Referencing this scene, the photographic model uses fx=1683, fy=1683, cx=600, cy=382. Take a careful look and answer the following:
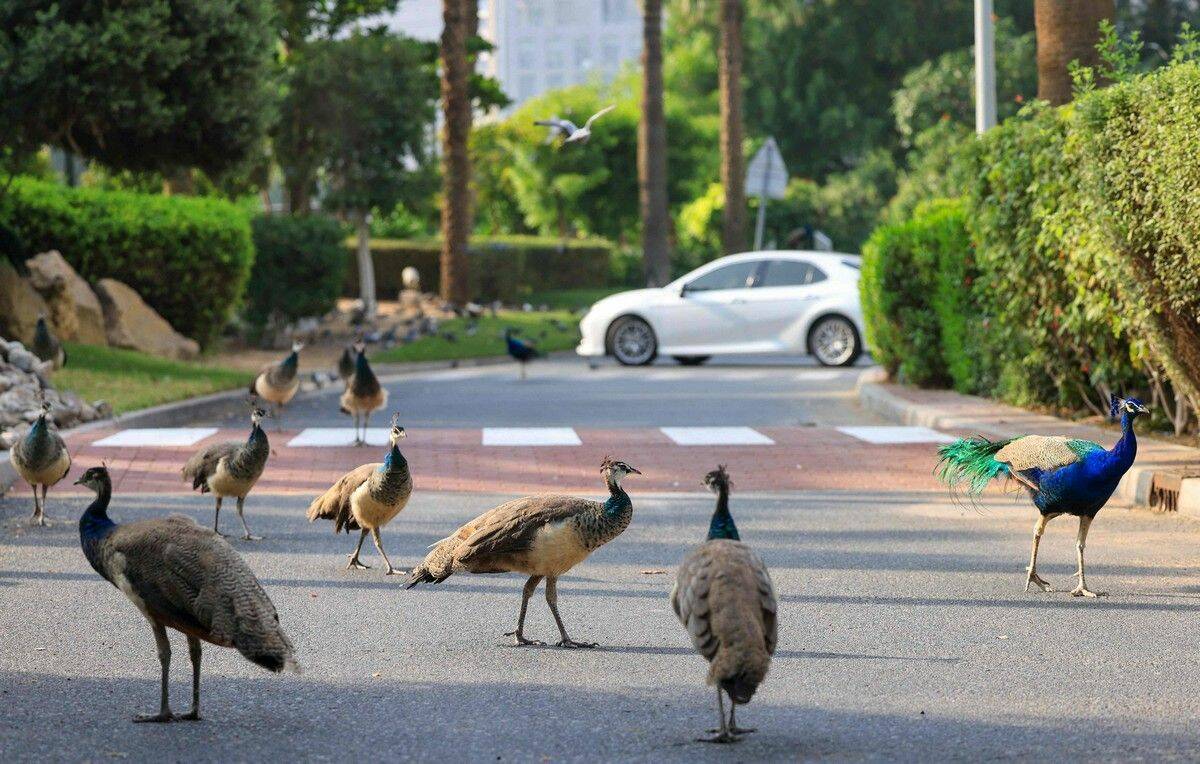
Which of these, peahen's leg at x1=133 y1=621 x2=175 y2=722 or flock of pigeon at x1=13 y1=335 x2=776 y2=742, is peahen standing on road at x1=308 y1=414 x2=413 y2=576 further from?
peahen's leg at x1=133 y1=621 x2=175 y2=722

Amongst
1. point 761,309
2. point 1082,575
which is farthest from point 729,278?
point 1082,575

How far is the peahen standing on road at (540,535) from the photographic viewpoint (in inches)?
280

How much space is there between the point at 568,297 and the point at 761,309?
18.5m

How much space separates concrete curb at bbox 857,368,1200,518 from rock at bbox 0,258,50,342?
1044cm

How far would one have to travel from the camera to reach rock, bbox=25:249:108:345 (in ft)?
72.3

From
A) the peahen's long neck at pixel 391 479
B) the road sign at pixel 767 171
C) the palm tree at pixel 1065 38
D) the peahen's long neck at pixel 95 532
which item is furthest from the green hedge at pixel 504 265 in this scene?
the peahen's long neck at pixel 95 532

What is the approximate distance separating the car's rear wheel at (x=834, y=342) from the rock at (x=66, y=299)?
10.5 m

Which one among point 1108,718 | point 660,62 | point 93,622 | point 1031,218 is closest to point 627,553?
point 93,622

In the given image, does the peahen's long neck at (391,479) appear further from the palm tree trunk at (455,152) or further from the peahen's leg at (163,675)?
the palm tree trunk at (455,152)

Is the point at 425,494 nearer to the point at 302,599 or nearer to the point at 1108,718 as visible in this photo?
the point at 302,599

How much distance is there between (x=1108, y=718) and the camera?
605cm

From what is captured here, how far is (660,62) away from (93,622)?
31.8m

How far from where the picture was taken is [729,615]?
18.2ft

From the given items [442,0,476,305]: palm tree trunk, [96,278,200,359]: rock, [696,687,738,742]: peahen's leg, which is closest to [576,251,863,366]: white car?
[96,278,200,359]: rock
